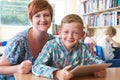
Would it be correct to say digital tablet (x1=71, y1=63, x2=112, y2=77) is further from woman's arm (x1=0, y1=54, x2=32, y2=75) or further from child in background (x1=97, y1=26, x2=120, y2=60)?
child in background (x1=97, y1=26, x2=120, y2=60)

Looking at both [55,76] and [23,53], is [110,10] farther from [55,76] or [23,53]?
[55,76]

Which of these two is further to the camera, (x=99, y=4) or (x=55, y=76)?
(x=99, y=4)

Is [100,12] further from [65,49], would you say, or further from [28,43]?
[65,49]

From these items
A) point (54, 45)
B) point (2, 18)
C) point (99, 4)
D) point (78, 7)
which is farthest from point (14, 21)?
point (54, 45)

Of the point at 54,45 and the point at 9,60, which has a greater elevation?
the point at 54,45

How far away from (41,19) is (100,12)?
10.3 feet

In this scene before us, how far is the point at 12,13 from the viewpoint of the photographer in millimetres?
5426

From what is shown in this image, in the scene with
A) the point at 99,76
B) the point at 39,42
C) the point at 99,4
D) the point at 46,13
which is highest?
the point at 99,4

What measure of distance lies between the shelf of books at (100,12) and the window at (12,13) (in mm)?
1494

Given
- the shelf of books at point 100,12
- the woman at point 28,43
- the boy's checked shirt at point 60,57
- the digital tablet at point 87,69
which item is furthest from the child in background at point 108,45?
the digital tablet at point 87,69

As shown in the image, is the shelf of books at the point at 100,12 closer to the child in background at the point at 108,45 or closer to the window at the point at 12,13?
the child in background at the point at 108,45

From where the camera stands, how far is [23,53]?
143 cm

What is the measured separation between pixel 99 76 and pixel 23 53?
0.58 m

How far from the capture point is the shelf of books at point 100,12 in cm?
378
